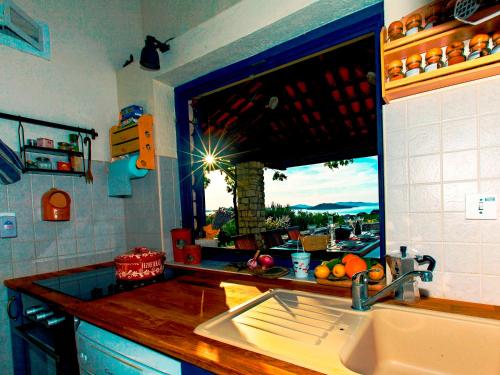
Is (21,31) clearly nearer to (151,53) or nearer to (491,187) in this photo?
(151,53)

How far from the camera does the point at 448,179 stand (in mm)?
1006

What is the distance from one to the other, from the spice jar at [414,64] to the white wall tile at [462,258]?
0.62 m

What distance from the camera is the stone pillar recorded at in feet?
11.4

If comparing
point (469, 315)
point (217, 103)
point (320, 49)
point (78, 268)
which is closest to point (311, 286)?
point (469, 315)

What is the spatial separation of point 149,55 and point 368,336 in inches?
71.1

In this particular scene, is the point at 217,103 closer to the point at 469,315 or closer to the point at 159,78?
the point at 159,78

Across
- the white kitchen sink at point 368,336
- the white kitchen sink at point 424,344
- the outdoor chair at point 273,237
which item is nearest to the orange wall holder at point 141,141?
the outdoor chair at point 273,237

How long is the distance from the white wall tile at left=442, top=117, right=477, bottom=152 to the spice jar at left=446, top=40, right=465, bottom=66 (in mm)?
206

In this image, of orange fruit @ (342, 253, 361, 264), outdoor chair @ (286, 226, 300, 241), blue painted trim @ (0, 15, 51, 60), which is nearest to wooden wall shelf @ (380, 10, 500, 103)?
orange fruit @ (342, 253, 361, 264)

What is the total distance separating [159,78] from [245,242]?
129 centimetres

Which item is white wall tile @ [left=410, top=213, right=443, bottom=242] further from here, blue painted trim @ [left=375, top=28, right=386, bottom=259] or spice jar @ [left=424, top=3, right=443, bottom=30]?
spice jar @ [left=424, top=3, right=443, bottom=30]

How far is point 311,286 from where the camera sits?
1.19 meters

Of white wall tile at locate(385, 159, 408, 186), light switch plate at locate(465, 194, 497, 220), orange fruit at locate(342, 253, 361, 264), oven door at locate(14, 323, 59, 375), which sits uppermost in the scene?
white wall tile at locate(385, 159, 408, 186)

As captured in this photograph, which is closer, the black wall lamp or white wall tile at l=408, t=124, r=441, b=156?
white wall tile at l=408, t=124, r=441, b=156
